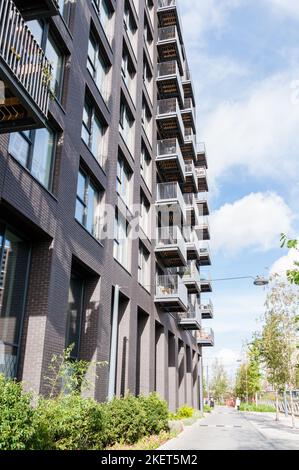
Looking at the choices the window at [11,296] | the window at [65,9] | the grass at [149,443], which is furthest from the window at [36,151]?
the grass at [149,443]

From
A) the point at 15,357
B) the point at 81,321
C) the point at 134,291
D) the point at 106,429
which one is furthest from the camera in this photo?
the point at 134,291

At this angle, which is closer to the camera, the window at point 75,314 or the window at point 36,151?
the window at point 36,151

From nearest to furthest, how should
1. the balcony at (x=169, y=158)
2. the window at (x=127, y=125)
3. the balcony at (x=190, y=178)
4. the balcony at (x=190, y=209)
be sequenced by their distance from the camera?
the window at (x=127, y=125)
the balcony at (x=169, y=158)
the balcony at (x=190, y=178)
the balcony at (x=190, y=209)

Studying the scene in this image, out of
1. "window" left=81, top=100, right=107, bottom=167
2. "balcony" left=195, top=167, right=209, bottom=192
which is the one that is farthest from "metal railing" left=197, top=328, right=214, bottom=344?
"window" left=81, top=100, right=107, bottom=167

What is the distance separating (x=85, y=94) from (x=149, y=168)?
10.1 metres

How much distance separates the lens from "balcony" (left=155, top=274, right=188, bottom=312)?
22.8m

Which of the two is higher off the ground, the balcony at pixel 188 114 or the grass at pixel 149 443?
the balcony at pixel 188 114

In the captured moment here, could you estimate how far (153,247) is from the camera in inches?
931

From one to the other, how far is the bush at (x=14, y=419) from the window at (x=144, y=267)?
15098 millimetres

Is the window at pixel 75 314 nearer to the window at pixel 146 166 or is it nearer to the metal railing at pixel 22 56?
the metal railing at pixel 22 56

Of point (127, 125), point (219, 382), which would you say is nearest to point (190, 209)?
point (127, 125)

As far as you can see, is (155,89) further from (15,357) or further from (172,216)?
(15,357)

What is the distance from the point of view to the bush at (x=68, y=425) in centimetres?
777

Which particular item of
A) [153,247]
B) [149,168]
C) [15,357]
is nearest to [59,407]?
[15,357]
